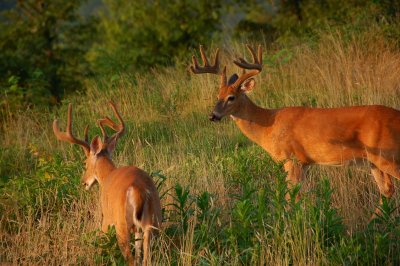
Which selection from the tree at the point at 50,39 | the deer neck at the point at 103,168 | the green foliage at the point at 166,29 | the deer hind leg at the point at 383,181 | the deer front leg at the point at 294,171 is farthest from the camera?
the green foliage at the point at 166,29

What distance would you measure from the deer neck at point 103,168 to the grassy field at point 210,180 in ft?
1.29

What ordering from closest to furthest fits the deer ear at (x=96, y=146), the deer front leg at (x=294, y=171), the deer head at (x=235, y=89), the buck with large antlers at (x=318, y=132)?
the deer ear at (x=96, y=146) → the buck with large antlers at (x=318, y=132) → the deer front leg at (x=294, y=171) → the deer head at (x=235, y=89)

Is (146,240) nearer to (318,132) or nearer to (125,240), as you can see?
(125,240)

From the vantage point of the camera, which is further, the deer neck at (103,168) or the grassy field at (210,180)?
the deer neck at (103,168)

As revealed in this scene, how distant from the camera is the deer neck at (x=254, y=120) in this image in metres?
9.77

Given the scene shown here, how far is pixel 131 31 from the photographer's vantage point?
24672 millimetres

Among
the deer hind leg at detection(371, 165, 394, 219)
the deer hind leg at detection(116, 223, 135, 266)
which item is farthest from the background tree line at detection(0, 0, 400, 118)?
the deer hind leg at detection(116, 223, 135, 266)

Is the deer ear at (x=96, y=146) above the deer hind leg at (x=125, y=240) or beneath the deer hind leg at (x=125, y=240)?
above

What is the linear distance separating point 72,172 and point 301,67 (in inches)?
224

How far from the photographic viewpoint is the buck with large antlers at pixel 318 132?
27.7 feet

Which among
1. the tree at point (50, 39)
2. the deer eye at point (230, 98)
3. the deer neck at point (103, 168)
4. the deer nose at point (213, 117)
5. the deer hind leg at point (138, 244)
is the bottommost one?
the deer hind leg at point (138, 244)

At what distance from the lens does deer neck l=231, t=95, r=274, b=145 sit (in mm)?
9766

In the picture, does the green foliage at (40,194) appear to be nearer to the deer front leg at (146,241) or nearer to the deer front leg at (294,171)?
the deer front leg at (146,241)

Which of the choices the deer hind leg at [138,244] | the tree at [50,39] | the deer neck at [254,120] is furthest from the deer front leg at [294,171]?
the tree at [50,39]
